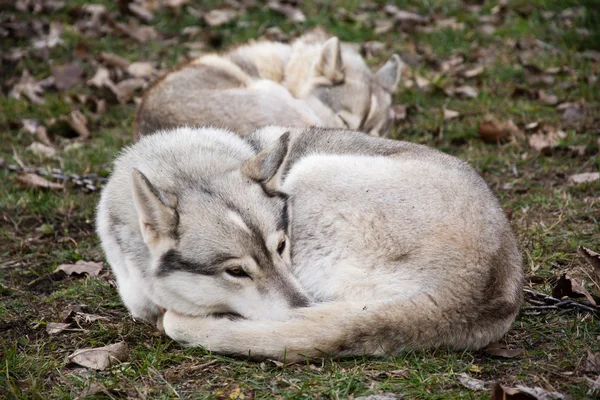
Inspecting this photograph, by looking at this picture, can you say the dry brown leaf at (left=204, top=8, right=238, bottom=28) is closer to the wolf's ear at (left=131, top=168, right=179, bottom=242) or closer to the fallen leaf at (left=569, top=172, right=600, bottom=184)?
the fallen leaf at (left=569, top=172, right=600, bottom=184)

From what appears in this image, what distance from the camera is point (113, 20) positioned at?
31.9 ft

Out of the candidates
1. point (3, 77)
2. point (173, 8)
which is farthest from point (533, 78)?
point (3, 77)

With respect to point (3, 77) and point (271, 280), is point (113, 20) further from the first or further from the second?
point (271, 280)

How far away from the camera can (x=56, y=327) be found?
3.78m

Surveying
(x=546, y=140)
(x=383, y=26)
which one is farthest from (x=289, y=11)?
(x=546, y=140)

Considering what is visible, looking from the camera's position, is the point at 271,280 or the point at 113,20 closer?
the point at 271,280

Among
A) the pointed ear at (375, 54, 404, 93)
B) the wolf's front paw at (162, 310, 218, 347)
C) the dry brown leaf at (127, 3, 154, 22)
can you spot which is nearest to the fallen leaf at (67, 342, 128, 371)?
the wolf's front paw at (162, 310, 218, 347)

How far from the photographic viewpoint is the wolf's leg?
304cm

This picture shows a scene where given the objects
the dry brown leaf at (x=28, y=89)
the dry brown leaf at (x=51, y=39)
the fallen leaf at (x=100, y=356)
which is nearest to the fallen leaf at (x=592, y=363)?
the fallen leaf at (x=100, y=356)

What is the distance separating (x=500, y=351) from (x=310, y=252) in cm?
109

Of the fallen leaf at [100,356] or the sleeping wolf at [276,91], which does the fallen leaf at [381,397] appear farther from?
the sleeping wolf at [276,91]

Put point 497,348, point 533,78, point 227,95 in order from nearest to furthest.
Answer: point 497,348, point 227,95, point 533,78

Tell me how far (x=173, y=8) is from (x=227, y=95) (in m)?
4.53

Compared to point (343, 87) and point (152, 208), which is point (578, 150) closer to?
point (343, 87)
